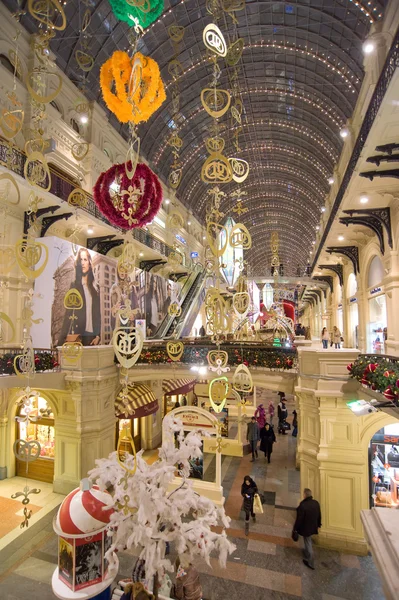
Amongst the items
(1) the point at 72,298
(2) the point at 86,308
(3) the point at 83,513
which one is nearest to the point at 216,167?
(1) the point at 72,298

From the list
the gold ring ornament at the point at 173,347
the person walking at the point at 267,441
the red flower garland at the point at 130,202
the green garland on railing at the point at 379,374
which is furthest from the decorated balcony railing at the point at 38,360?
the green garland on railing at the point at 379,374

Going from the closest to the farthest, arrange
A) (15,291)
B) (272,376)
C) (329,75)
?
1. (272,376)
2. (15,291)
3. (329,75)

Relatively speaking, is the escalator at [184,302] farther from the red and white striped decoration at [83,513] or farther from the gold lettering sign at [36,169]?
the gold lettering sign at [36,169]

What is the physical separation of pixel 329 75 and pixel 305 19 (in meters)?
2.73

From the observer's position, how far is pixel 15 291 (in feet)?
36.5

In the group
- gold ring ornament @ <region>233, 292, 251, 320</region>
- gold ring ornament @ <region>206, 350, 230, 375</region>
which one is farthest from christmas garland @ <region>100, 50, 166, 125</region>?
gold ring ornament @ <region>233, 292, 251, 320</region>

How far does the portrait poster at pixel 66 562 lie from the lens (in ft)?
16.7

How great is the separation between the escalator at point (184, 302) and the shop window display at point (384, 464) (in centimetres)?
1175

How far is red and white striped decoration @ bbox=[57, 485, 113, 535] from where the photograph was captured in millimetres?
4980

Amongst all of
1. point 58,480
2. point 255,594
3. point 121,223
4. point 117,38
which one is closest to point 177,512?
point 121,223

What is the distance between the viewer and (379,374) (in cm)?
597

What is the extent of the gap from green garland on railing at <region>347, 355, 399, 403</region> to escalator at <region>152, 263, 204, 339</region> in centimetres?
1198

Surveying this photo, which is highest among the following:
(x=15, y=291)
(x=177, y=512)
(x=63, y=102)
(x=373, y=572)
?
(x=63, y=102)

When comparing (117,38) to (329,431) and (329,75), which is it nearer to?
(329,75)
